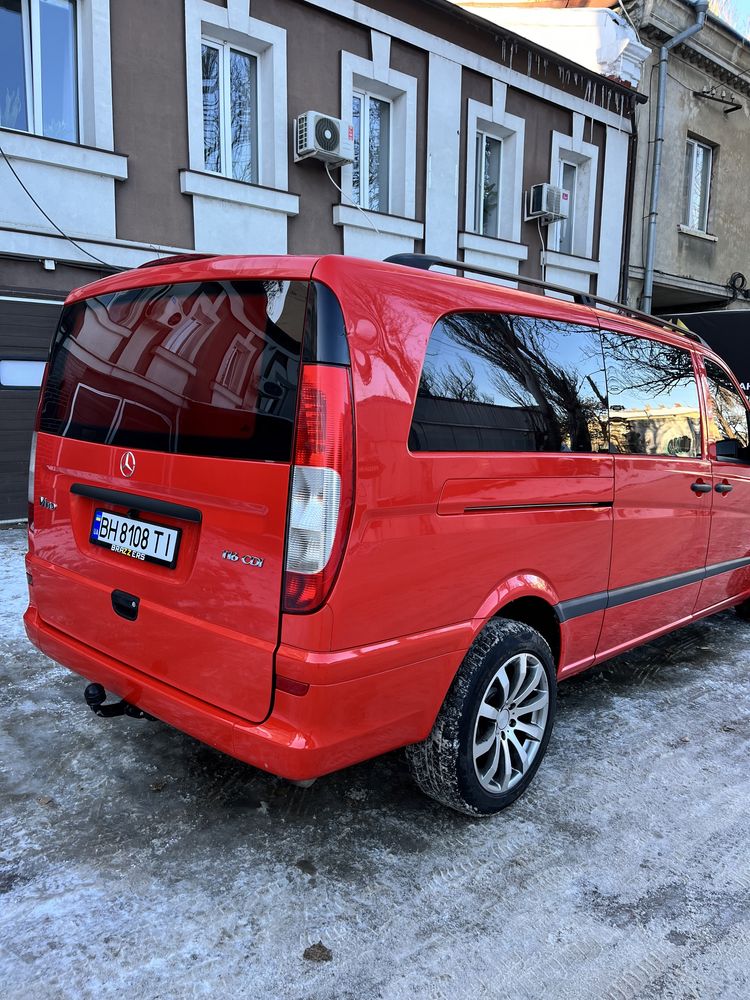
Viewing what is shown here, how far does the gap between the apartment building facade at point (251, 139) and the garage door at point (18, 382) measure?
1 centimetres

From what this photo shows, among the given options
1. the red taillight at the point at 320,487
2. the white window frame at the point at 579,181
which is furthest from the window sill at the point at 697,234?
the red taillight at the point at 320,487

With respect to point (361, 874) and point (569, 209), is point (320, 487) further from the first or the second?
point (569, 209)

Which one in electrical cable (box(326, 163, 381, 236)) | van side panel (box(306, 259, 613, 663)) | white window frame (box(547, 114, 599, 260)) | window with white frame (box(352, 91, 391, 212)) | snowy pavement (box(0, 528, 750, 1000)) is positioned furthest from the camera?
white window frame (box(547, 114, 599, 260))

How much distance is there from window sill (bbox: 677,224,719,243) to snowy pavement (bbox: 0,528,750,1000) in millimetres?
12216

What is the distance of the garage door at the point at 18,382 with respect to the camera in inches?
264

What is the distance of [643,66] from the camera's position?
12.2 metres

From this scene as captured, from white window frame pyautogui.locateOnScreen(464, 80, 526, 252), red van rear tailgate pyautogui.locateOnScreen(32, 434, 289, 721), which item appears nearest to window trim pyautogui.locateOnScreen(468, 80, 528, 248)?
white window frame pyautogui.locateOnScreen(464, 80, 526, 252)

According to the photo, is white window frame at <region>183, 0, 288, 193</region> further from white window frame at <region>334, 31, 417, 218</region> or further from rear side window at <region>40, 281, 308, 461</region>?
rear side window at <region>40, 281, 308, 461</region>

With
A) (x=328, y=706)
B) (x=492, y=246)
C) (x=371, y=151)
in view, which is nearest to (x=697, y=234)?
(x=492, y=246)

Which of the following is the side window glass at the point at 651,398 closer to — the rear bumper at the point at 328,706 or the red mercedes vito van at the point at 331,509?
the red mercedes vito van at the point at 331,509

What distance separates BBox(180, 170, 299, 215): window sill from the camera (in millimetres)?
7336

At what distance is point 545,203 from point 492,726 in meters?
9.59

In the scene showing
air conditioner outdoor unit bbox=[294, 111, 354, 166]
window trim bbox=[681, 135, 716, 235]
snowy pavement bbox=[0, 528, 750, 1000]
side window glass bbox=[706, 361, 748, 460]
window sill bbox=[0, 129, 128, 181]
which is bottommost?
snowy pavement bbox=[0, 528, 750, 1000]

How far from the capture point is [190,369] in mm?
2293
